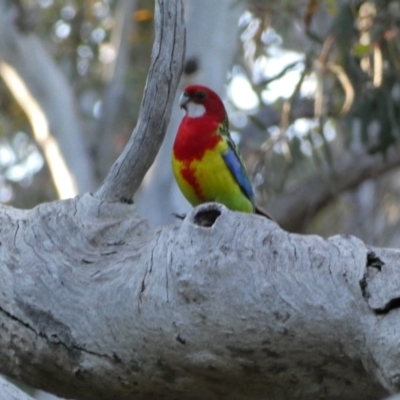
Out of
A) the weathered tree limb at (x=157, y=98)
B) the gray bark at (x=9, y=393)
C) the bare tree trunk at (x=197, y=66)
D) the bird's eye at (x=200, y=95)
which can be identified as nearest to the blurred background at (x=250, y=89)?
the bare tree trunk at (x=197, y=66)

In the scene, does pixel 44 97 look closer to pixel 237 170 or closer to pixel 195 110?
pixel 195 110

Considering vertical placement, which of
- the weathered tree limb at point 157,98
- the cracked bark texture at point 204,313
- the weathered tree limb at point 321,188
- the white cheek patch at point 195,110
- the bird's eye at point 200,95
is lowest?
the weathered tree limb at point 321,188

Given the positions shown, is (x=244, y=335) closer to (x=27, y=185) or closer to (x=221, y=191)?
(x=221, y=191)

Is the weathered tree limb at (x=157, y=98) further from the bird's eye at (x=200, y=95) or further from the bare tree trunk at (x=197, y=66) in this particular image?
the bare tree trunk at (x=197, y=66)

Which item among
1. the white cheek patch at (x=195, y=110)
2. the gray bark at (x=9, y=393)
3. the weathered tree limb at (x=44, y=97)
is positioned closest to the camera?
the gray bark at (x=9, y=393)

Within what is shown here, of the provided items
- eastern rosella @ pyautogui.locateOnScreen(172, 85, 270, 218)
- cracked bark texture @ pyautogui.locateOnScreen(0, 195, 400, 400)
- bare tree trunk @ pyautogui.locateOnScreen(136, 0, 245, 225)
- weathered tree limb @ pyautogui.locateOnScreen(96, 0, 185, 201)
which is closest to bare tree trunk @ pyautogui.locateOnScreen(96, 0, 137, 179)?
bare tree trunk @ pyautogui.locateOnScreen(136, 0, 245, 225)

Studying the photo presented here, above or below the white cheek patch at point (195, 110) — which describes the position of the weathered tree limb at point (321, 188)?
below

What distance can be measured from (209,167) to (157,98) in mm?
855

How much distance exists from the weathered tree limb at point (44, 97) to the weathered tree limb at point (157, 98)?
3.84 meters

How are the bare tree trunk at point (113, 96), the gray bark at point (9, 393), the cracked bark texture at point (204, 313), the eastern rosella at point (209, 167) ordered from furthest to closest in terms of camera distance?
the bare tree trunk at point (113, 96), the eastern rosella at point (209, 167), the cracked bark texture at point (204, 313), the gray bark at point (9, 393)

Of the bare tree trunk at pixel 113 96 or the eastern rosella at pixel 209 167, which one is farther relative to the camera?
the bare tree trunk at pixel 113 96

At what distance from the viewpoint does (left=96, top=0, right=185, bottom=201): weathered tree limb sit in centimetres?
286

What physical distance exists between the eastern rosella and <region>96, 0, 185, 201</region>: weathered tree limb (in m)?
0.78

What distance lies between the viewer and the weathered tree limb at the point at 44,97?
6727mm
